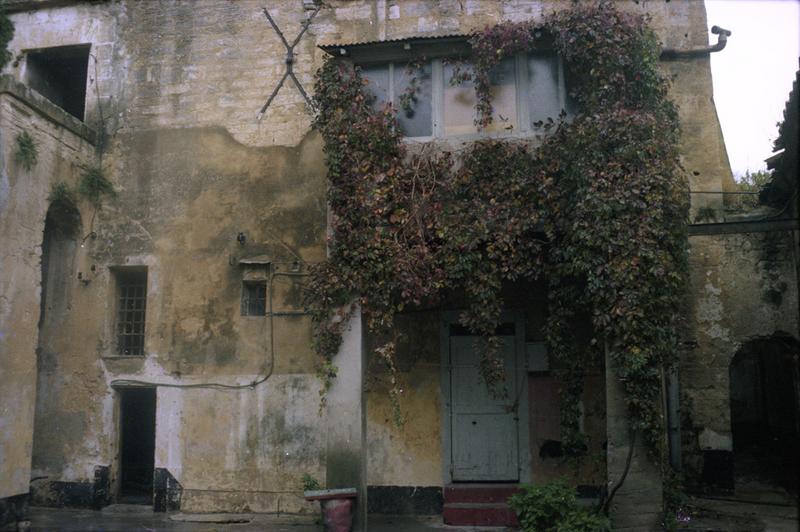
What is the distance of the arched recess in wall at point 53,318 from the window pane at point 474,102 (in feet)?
21.1

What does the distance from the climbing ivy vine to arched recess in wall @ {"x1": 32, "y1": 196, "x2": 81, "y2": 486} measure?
495 centimetres

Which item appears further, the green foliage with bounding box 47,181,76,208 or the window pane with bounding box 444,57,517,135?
the green foliage with bounding box 47,181,76,208

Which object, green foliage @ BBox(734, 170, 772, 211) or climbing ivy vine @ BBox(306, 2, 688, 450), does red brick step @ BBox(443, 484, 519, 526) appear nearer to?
climbing ivy vine @ BBox(306, 2, 688, 450)

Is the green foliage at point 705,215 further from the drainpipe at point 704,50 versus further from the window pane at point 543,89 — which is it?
the window pane at point 543,89

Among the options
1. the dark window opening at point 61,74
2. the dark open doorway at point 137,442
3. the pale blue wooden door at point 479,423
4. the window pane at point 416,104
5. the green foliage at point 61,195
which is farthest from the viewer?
the dark window opening at point 61,74

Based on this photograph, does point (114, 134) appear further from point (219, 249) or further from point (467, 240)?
point (467, 240)

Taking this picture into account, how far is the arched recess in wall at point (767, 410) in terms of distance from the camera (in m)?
11.6

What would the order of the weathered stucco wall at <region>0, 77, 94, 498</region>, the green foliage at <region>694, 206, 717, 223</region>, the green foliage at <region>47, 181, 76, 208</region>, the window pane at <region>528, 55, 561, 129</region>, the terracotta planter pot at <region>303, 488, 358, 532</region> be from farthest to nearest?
1. the green foliage at <region>694, 206, 717, 223</region>
2. the green foliage at <region>47, 181, 76, 208</region>
3. the window pane at <region>528, 55, 561, 129</region>
4. the weathered stucco wall at <region>0, 77, 94, 498</region>
5. the terracotta planter pot at <region>303, 488, 358, 532</region>

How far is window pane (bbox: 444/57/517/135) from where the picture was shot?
921 centimetres

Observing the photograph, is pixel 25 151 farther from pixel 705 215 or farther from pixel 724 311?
pixel 724 311

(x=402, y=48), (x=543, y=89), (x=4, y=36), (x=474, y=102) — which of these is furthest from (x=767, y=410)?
(x=4, y=36)

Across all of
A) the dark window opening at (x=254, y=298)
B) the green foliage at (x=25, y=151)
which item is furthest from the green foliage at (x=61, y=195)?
the dark window opening at (x=254, y=298)

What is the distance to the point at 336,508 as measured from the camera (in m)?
8.35

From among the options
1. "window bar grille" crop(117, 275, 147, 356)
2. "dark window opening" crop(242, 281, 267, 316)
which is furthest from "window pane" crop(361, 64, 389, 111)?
"window bar grille" crop(117, 275, 147, 356)
